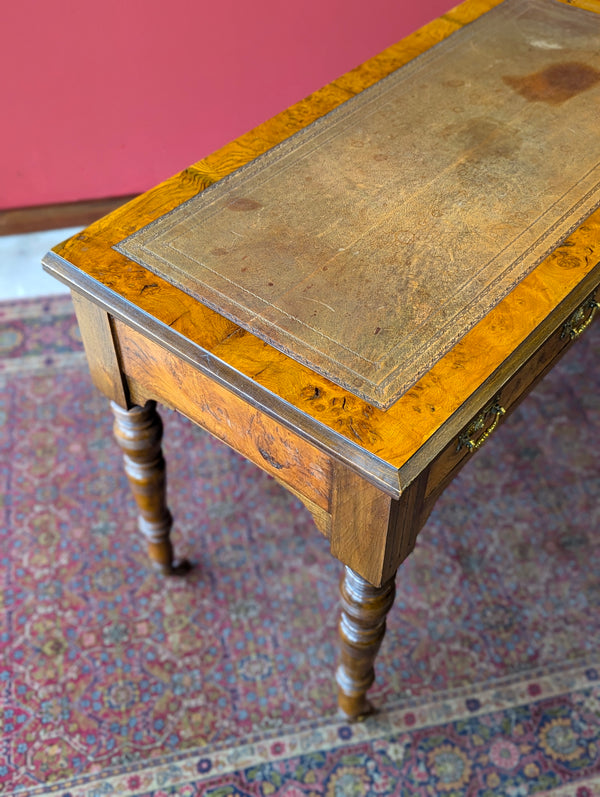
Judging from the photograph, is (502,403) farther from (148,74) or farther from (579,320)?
(148,74)

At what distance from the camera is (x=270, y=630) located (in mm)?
2094

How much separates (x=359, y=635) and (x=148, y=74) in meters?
2.02

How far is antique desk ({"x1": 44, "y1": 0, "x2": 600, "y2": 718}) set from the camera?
1.32 m

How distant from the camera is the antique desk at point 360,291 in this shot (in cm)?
132

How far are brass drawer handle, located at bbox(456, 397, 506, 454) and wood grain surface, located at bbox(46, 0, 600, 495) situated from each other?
52mm

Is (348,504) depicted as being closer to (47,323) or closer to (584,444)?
(584,444)

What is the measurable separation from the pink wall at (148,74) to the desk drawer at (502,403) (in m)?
1.73

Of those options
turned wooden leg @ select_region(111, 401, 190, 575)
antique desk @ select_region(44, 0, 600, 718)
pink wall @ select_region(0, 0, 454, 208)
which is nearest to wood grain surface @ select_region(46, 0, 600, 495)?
antique desk @ select_region(44, 0, 600, 718)

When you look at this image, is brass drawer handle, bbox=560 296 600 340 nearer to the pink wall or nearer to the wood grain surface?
the wood grain surface

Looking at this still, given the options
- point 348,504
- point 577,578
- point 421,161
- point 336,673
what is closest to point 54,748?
point 336,673

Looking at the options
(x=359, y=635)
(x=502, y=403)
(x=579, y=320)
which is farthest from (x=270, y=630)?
(x=579, y=320)

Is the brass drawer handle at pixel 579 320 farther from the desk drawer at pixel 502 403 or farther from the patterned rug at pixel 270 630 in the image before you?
the patterned rug at pixel 270 630

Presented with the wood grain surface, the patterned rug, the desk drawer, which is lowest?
the patterned rug

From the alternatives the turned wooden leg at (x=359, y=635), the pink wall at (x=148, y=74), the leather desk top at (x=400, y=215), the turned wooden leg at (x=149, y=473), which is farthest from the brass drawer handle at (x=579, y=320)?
the pink wall at (x=148, y=74)
